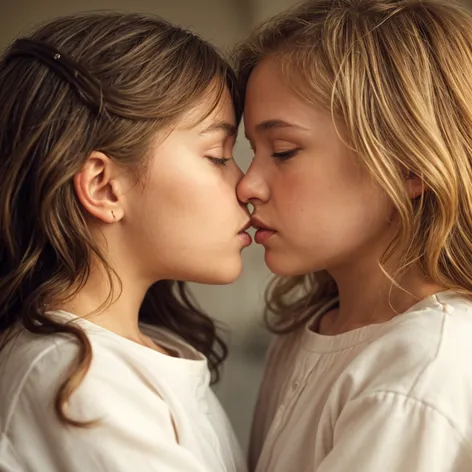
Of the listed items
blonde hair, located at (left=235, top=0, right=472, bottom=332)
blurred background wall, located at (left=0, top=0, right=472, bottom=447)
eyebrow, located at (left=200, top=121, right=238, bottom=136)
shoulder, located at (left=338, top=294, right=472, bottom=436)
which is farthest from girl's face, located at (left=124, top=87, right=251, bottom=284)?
blurred background wall, located at (left=0, top=0, right=472, bottom=447)

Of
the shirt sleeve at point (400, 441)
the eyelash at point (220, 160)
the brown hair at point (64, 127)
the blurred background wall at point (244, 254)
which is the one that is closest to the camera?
the shirt sleeve at point (400, 441)

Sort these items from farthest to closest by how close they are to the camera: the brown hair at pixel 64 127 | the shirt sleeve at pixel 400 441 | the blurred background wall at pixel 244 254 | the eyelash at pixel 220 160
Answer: the blurred background wall at pixel 244 254, the eyelash at pixel 220 160, the brown hair at pixel 64 127, the shirt sleeve at pixel 400 441

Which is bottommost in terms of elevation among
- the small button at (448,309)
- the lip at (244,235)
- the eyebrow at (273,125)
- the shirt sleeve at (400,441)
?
the shirt sleeve at (400,441)

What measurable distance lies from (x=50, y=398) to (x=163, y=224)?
0.92 ft

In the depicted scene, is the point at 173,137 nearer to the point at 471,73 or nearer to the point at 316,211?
the point at 316,211

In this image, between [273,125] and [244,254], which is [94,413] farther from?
[244,254]

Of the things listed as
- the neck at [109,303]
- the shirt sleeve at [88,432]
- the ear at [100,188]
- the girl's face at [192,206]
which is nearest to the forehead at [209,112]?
the girl's face at [192,206]

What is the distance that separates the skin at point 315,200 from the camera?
1.01m

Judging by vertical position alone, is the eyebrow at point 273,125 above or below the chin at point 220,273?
above

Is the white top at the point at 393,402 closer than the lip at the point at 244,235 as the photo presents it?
Yes

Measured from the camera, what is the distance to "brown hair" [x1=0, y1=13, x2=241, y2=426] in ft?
3.12

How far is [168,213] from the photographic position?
1.03m

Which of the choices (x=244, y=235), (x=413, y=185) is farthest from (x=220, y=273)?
(x=413, y=185)

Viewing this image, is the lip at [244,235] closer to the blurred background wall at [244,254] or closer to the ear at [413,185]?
the ear at [413,185]
